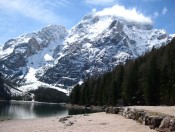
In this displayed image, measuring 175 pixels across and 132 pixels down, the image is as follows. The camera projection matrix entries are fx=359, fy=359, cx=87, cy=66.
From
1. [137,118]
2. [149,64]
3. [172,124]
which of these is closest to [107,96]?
[149,64]

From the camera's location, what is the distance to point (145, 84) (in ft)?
306

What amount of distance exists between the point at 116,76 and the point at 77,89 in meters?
56.8

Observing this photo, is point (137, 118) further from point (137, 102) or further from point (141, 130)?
point (137, 102)

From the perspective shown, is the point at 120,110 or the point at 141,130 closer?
the point at 141,130

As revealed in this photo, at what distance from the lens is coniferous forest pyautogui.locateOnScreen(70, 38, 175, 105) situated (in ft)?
287

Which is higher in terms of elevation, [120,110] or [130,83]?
[130,83]

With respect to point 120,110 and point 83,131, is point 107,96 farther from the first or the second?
point 83,131

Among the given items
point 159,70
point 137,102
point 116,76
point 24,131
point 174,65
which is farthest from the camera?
point 116,76

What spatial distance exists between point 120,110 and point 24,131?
19309mm

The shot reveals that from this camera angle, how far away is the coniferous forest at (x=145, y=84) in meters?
87.6

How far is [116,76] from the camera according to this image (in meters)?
129

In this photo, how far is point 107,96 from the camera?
13588cm

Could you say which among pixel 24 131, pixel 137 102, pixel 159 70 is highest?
pixel 159 70

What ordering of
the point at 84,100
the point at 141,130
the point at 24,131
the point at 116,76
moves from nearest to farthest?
the point at 141,130 < the point at 24,131 < the point at 116,76 < the point at 84,100
